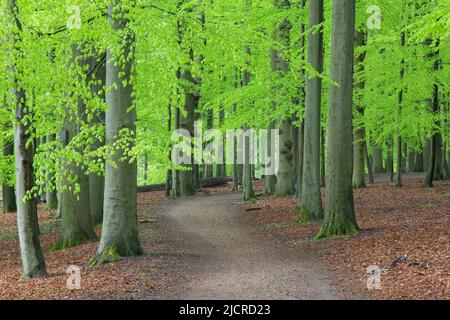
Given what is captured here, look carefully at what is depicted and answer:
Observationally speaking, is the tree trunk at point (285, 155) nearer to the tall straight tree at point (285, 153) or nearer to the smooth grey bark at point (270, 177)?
the tall straight tree at point (285, 153)

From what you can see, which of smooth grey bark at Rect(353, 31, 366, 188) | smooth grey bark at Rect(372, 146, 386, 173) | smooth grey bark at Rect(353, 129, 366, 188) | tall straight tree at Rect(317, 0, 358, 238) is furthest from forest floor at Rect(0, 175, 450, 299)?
smooth grey bark at Rect(372, 146, 386, 173)

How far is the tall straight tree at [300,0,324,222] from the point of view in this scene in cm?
1691

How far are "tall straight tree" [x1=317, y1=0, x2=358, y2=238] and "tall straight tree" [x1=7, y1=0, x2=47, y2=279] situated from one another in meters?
7.31

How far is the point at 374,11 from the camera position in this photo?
1780 cm

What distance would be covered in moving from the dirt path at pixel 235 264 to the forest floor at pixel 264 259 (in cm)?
2

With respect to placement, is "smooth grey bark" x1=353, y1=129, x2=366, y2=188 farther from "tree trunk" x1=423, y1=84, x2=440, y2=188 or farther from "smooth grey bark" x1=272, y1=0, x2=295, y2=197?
"smooth grey bark" x1=272, y1=0, x2=295, y2=197

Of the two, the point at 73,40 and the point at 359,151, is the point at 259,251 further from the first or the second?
the point at 359,151

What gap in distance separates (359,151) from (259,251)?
46.0 feet

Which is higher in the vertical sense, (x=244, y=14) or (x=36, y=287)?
(x=244, y=14)

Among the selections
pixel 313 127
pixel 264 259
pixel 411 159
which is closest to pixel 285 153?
pixel 313 127

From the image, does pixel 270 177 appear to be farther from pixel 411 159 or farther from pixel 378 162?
pixel 411 159

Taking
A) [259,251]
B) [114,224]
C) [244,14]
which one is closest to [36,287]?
[114,224]

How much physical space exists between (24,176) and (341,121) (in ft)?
25.7

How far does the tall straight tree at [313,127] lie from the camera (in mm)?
16906
